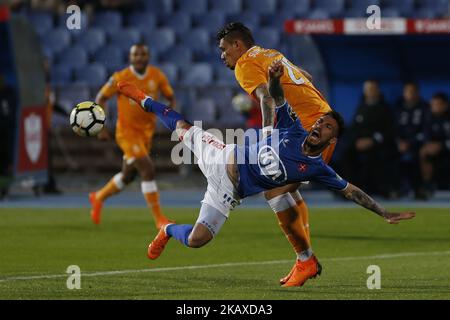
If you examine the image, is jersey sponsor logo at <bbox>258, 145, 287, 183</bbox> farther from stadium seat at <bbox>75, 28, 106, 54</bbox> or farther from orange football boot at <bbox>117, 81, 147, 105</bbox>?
stadium seat at <bbox>75, 28, 106, 54</bbox>

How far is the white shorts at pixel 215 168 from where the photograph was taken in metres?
9.37

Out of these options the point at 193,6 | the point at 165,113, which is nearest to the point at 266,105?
the point at 165,113

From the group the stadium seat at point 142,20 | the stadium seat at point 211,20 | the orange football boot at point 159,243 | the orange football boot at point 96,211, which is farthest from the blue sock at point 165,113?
the stadium seat at point 142,20

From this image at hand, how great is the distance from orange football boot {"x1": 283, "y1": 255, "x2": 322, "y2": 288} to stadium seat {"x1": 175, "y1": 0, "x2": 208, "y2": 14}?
17220mm

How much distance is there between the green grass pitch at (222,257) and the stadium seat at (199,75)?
7.61 m

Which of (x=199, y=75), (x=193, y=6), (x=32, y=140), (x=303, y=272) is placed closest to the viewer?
(x=303, y=272)

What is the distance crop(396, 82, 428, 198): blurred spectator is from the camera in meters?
20.2

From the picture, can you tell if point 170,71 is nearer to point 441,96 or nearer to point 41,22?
point 41,22

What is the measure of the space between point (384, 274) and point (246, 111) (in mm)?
10801

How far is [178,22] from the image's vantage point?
2622 cm

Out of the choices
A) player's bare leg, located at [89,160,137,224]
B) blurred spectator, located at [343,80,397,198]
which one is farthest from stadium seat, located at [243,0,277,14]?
player's bare leg, located at [89,160,137,224]

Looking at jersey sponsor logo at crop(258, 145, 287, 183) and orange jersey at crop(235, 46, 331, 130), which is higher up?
orange jersey at crop(235, 46, 331, 130)

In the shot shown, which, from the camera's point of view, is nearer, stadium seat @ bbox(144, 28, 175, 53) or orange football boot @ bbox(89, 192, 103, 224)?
orange football boot @ bbox(89, 192, 103, 224)

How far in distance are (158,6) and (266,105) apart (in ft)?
58.0
